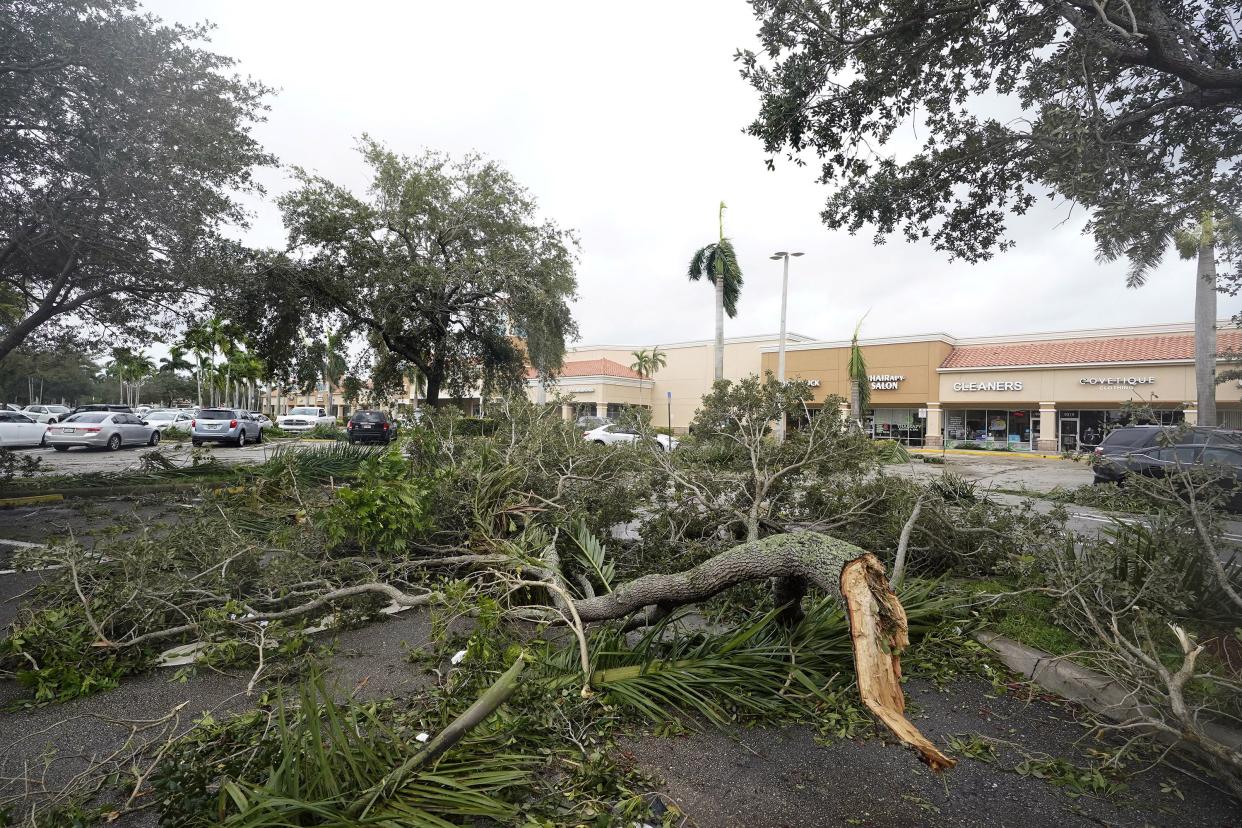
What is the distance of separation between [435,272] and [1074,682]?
13.8 meters

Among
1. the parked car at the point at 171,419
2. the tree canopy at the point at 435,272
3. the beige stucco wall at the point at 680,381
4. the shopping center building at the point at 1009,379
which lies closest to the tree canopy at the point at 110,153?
the tree canopy at the point at 435,272

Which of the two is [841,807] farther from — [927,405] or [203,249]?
[927,405]

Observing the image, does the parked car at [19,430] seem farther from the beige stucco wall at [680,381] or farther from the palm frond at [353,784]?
the palm frond at [353,784]

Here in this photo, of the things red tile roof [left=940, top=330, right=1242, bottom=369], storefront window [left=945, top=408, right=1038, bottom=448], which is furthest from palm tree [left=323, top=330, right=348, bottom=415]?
storefront window [left=945, top=408, right=1038, bottom=448]

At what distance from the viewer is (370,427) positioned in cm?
2027

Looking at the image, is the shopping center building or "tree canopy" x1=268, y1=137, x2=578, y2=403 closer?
"tree canopy" x1=268, y1=137, x2=578, y2=403

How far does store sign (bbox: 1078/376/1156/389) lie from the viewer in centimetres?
2481

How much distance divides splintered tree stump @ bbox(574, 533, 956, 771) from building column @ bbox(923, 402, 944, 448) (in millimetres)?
31783

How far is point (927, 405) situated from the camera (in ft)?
103

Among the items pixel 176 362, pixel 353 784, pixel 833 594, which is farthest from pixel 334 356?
pixel 176 362

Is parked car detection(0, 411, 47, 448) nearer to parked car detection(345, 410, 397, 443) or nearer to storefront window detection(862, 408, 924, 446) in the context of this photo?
parked car detection(345, 410, 397, 443)

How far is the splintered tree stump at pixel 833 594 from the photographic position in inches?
87.8

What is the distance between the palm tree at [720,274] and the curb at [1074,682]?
22099 millimetres

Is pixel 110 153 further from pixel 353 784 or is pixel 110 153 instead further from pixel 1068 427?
pixel 1068 427
